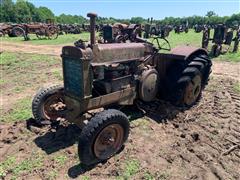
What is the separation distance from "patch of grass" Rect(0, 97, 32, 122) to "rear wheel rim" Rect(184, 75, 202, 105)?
3.52 meters

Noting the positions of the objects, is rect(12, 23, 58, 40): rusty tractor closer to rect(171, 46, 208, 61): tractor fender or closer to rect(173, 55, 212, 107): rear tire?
rect(171, 46, 208, 61): tractor fender

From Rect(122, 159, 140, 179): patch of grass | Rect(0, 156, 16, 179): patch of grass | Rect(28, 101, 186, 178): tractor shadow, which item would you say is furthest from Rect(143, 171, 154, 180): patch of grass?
Rect(0, 156, 16, 179): patch of grass

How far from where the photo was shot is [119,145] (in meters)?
4.29

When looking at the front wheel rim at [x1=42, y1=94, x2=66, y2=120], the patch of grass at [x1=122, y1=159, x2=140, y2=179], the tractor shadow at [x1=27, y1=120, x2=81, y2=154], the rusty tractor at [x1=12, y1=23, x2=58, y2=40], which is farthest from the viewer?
the rusty tractor at [x1=12, y1=23, x2=58, y2=40]

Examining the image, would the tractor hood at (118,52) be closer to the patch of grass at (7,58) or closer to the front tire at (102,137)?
the front tire at (102,137)

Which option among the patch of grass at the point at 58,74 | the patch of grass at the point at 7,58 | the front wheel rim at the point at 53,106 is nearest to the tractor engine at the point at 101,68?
the front wheel rim at the point at 53,106

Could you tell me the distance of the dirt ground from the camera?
3.91m

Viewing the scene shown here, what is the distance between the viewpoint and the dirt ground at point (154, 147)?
3.91 meters

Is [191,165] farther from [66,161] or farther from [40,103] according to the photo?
[40,103]

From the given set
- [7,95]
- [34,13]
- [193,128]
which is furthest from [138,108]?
[34,13]

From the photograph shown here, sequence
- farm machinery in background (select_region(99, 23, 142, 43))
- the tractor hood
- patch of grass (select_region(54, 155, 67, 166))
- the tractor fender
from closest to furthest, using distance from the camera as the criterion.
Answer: patch of grass (select_region(54, 155, 67, 166)), the tractor hood, the tractor fender, farm machinery in background (select_region(99, 23, 142, 43))

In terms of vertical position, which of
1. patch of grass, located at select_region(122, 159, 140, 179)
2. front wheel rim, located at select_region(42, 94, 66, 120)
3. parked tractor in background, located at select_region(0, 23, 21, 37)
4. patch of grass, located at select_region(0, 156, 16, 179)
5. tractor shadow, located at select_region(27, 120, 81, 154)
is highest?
parked tractor in background, located at select_region(0, 23, 21, 37)

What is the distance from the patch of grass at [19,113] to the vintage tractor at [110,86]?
2.97 feet

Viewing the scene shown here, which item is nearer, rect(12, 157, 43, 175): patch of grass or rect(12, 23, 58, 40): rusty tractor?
rect(12, 157, 43, 175): patch of grass
